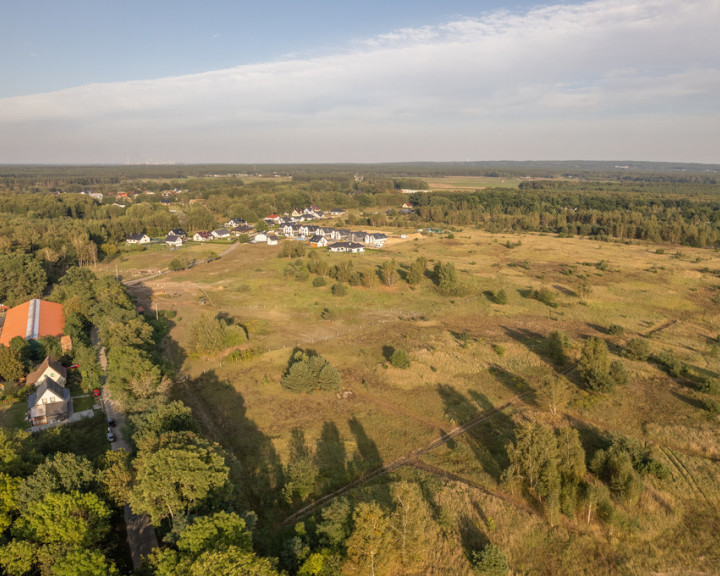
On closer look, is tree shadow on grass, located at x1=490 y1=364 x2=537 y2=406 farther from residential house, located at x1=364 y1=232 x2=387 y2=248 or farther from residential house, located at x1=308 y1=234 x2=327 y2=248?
residential house, located at x1=308 y1=234 x2=327 y2=248

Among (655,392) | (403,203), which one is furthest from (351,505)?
(403,203)

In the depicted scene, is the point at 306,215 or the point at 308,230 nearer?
the point at 308,230

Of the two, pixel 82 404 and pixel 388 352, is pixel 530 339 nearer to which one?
pixel 388 352

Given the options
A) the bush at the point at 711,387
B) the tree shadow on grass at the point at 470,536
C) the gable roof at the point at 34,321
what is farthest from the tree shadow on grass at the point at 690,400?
the gable roof at the point at 34,321

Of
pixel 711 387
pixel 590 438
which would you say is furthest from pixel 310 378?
pixel 711 387

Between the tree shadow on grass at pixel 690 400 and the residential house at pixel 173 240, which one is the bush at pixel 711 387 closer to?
the tree shadow on grass at pixel 690 400
